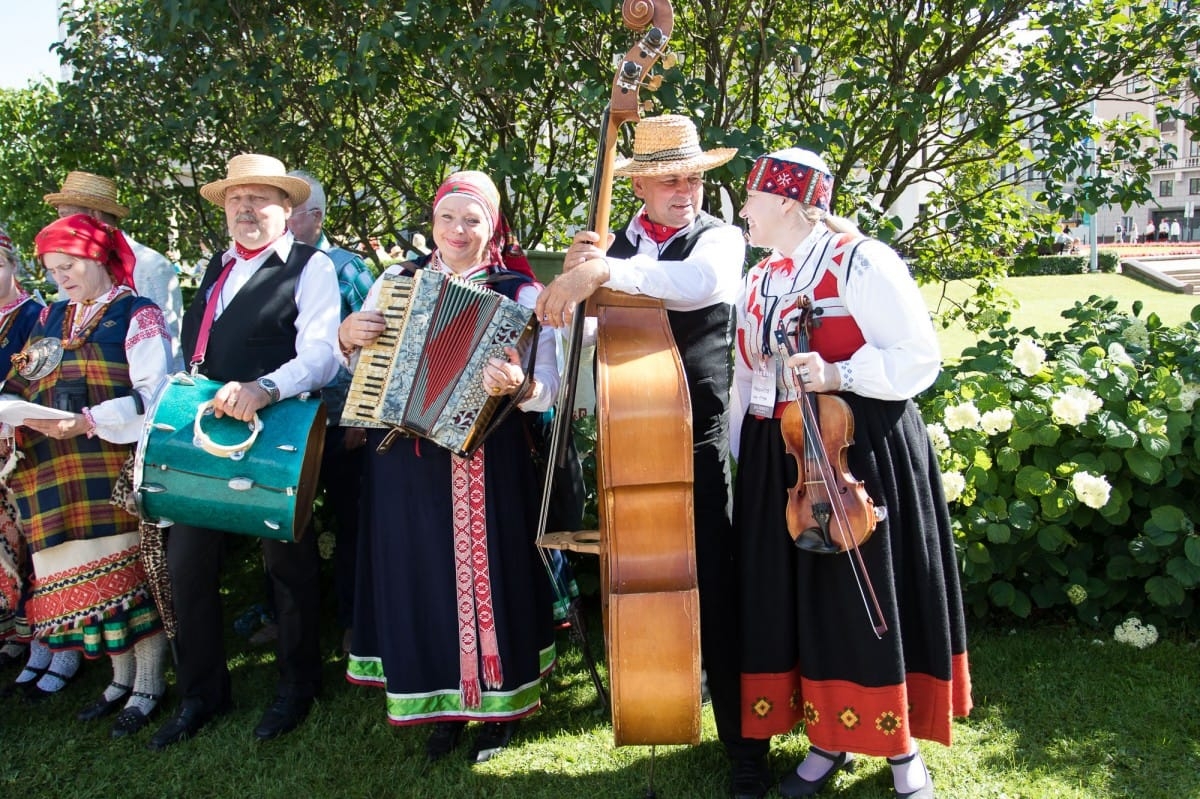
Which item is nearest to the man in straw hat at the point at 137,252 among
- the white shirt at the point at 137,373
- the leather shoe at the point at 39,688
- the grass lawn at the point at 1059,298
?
the white shirt at the point at 137,373

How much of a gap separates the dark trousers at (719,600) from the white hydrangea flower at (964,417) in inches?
52.1

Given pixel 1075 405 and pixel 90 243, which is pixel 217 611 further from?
pixel 1075 405

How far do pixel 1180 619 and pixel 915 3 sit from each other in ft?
10.2

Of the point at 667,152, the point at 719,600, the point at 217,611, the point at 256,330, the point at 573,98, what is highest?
the point at 573,98

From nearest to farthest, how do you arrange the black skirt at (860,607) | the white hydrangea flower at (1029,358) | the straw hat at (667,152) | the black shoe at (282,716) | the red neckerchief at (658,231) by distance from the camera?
1. the black skirt at (860,607)
2. the straw hat at (667,152)
3. the red neckerchief at (658,231)
4. the black shoe at (282,716)
5. the white hydrangea flower at (1029,358)

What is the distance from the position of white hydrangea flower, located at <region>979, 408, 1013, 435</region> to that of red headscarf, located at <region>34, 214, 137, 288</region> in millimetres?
3297

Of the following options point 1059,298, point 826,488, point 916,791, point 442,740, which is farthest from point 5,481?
point 1059,298

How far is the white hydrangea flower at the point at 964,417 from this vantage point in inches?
149

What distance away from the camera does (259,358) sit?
3.29m

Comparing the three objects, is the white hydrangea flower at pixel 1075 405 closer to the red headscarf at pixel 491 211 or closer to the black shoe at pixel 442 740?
the red headscarf at pixel 491 211

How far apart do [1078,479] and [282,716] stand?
10.1ft

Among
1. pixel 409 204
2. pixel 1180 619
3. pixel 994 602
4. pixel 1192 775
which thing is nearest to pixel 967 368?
pixel 994 602

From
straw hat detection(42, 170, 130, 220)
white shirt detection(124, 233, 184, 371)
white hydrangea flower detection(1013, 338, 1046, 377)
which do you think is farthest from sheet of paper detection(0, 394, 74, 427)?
white hydrangea flower detection(1013, 338, 1046, 377)

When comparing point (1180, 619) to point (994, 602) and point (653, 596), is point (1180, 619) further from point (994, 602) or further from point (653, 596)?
point (653, 596)
